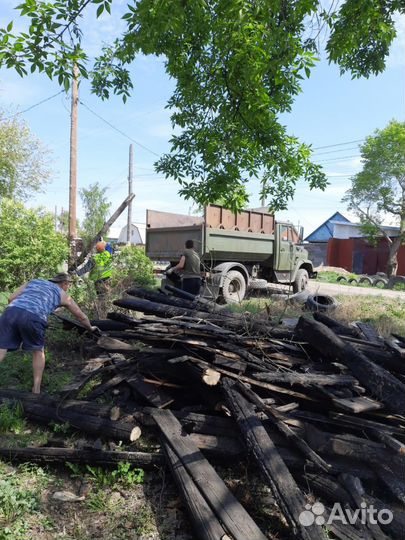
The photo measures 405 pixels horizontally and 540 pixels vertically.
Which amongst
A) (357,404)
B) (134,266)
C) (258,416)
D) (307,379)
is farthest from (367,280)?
(258,416)

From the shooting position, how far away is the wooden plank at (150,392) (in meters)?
3.78

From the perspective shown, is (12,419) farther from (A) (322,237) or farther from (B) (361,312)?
(A) (322,237)

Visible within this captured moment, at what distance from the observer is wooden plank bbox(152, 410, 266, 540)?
2467mm

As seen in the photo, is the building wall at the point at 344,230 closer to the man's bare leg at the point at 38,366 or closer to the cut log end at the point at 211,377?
the man's bare leg at the point at 38,366

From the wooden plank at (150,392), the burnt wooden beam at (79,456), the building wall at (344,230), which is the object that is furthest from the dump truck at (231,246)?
the building wall at (344,230)

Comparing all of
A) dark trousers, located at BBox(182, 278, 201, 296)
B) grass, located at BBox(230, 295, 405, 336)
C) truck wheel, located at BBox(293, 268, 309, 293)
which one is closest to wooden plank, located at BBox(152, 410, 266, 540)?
grass, located at BBox(230, 295, 405, 336)

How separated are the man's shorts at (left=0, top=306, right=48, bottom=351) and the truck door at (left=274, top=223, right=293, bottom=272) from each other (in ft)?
31.6

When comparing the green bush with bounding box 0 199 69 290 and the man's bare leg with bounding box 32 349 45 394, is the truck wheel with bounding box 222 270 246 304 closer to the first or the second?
the green bush with bounding box 0 199 69 290

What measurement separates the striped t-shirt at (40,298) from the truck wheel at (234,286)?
6.49 metres

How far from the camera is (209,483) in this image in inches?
111

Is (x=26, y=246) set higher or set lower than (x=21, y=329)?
higher

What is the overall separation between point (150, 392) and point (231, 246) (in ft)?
25.3

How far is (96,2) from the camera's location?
362 centimetres

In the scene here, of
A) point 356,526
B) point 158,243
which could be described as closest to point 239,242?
point 158,243
